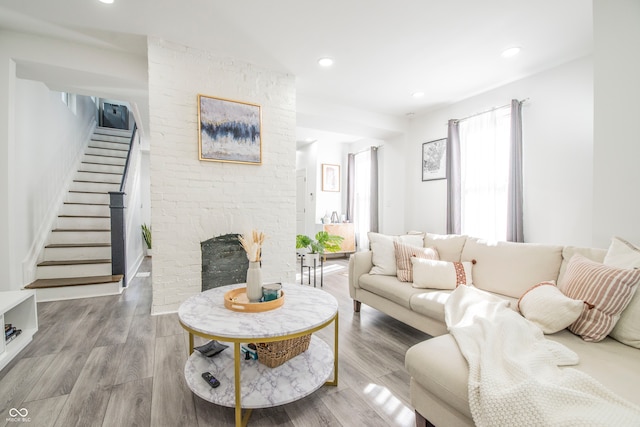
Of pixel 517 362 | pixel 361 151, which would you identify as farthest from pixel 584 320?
pixel 361 151

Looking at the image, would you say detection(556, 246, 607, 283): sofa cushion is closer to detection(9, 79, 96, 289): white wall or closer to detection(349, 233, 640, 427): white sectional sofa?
detection(349, 233, 640, 427): white sectional sofa

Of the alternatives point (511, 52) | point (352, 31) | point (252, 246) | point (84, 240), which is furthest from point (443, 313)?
point (84, 240)

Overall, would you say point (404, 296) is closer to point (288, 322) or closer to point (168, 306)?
point (288, 322)

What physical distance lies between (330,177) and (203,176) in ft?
13.1

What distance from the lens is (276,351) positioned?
1.60 metres

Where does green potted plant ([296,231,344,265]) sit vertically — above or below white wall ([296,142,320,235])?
below

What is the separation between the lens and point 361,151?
247 inches

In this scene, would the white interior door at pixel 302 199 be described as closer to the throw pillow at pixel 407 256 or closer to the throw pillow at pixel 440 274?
the throw pillow at pixel 407 256

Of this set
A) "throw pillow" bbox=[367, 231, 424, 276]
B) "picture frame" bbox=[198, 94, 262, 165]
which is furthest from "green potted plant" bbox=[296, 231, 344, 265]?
"picture frame" bbox=[198, 94, 262, 165]

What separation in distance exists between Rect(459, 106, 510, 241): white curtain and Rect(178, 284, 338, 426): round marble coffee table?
2.95 m

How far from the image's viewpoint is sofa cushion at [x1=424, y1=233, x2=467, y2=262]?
2.65m

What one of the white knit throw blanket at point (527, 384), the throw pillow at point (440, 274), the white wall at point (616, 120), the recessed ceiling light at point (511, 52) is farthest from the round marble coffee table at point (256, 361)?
the recessed ceiling light at point (511, 52)

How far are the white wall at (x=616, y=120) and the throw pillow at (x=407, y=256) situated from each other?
114 centimetres

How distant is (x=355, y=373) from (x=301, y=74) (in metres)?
3.20
